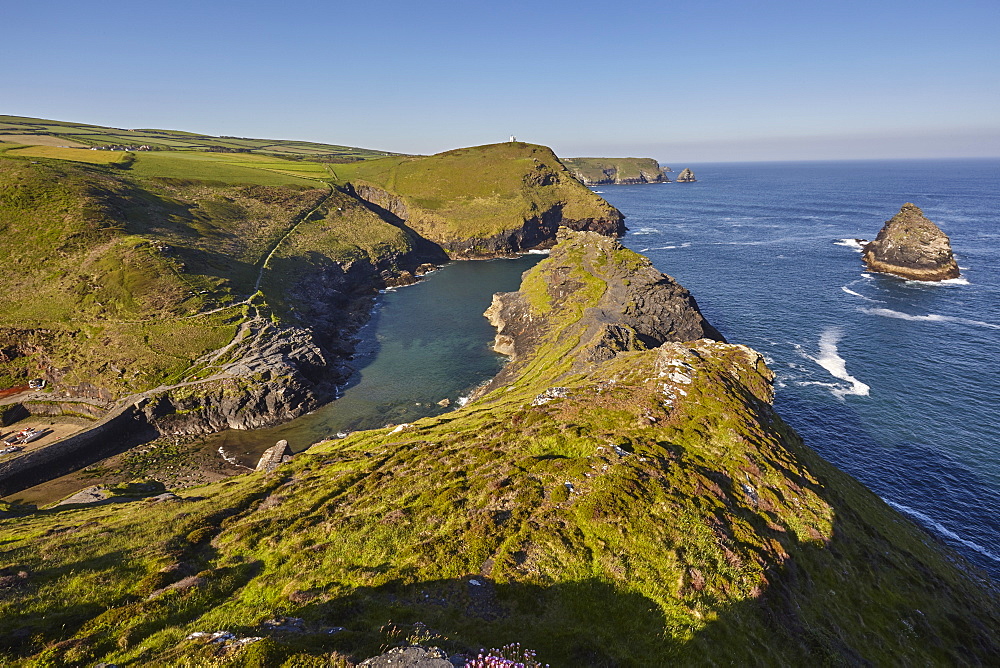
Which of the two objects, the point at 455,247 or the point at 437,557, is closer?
the point at 437,557

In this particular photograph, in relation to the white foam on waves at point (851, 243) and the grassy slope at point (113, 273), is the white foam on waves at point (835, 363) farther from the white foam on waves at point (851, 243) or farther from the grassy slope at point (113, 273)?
the grassy slope at point (113, 273)

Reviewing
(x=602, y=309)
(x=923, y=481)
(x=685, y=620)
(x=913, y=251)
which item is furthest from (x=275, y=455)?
(x=913, y=251)

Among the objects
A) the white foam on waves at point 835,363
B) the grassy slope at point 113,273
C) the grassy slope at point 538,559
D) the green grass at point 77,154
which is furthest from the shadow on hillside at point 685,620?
the green grass at point 77,154

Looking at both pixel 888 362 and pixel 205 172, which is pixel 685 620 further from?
pixel 205 172

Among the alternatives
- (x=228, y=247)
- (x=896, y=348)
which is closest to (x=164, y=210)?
(x=228, y=247)

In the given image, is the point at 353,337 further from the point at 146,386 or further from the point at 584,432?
the point at 584,432

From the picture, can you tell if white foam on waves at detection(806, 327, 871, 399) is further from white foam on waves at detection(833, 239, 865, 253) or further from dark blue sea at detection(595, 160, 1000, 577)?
white foam on waves at detection(833, 239, 865, 253)

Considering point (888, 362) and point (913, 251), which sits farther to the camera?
point (913, 251)
